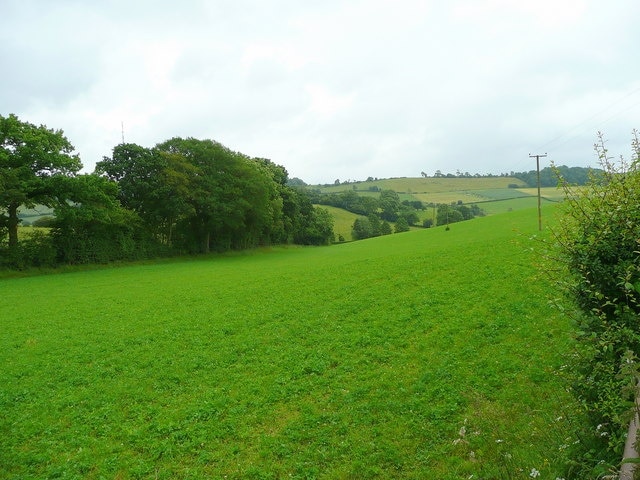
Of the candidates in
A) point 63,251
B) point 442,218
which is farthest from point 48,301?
point 442,218

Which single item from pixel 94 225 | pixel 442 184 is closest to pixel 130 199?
pixel 94 225

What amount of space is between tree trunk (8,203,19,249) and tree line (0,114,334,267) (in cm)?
10

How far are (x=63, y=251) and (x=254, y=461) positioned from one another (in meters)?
44.1

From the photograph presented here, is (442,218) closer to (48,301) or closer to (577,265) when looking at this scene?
(48,301)

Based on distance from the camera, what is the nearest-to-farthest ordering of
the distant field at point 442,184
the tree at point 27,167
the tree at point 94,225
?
the tree at point 27,167
the tree at point 94,225
the distant field at point 442,184

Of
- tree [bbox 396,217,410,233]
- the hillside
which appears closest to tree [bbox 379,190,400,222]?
the hillside

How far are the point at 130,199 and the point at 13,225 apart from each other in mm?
13575

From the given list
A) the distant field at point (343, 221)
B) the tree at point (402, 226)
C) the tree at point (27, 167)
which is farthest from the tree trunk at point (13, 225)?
the tree at point (402, 226)

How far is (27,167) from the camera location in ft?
122

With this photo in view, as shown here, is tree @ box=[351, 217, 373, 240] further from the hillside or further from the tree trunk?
the tree trunk

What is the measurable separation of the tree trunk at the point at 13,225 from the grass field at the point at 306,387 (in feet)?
81.7

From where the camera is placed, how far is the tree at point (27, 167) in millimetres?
35844

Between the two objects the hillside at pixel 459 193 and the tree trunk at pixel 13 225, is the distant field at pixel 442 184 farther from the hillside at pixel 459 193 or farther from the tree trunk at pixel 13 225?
the tree trunk at pixel 13 225

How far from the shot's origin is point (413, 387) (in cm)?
943
